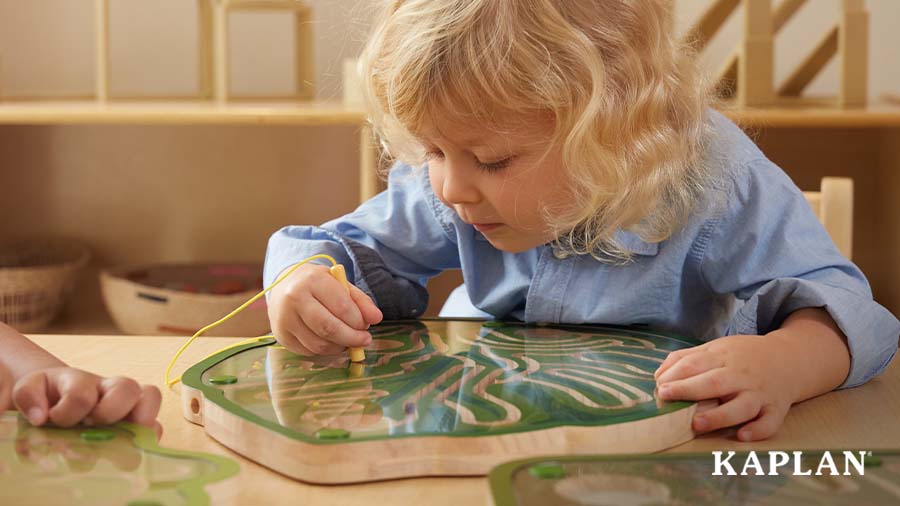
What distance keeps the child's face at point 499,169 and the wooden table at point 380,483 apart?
20cm

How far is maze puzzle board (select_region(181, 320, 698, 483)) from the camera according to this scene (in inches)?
19.2

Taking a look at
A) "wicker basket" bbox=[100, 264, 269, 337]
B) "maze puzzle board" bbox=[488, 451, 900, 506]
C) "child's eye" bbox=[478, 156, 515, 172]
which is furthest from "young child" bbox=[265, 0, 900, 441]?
"wicker basket" bbox=[100, 264, 269, 337]

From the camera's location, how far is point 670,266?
32.1 inches

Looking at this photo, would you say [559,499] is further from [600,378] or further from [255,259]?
[255,259]

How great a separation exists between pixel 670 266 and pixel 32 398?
0.48m

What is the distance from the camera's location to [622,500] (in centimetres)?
42

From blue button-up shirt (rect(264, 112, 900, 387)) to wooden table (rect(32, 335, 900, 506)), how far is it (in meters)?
0.05

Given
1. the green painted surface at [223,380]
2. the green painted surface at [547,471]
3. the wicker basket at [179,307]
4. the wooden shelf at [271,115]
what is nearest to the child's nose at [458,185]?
the green painted surface at [223,380]

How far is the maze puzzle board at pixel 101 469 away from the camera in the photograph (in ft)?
1.40

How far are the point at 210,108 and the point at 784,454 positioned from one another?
1.32 metres

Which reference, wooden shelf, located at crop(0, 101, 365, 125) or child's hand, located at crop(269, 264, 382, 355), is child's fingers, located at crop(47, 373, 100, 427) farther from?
wooden shelf, located at crop(0, 101, 365, 125)

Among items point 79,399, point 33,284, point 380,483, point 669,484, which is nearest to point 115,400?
point 79,399

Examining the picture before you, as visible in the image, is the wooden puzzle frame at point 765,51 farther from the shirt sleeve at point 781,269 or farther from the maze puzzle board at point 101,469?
the maze puzzle board at point 101,469

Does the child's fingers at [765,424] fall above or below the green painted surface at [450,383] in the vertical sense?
below
